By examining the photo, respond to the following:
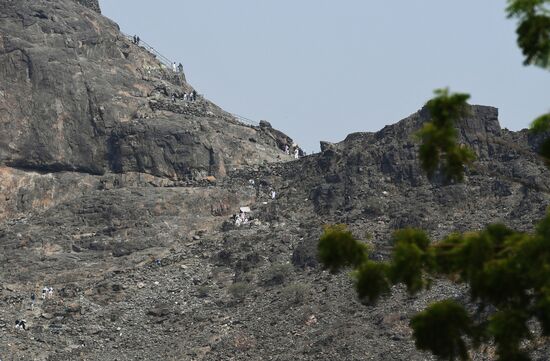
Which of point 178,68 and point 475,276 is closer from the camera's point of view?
point 475,276

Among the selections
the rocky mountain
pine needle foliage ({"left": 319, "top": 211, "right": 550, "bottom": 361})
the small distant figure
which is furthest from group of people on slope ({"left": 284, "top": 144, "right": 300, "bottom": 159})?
pine needle foliage ({"left": 319, "top": 211, "right": 550, "bottom": 361})

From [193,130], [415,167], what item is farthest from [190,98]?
[415,167]

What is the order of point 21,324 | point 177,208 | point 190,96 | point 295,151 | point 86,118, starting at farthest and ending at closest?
point 190,96
point 295,151
point 86,118
point 177,208
point 21,324

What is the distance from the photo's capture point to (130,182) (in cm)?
7500

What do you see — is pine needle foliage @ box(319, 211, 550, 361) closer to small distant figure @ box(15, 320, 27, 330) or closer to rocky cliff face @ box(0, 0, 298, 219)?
small distant figure @ box(15, 320, 27, 330)

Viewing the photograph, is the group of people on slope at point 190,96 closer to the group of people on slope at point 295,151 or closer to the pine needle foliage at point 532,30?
the group of people on slope at point 295,151

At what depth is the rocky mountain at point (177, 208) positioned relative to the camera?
57844mm

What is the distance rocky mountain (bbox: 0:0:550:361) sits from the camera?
190 ft

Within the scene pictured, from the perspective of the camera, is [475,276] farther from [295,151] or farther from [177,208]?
[295,151]

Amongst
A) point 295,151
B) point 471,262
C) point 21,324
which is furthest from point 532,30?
point 295,151

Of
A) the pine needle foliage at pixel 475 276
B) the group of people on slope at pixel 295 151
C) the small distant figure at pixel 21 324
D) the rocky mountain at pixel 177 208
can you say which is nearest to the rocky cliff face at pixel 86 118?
the rocky mountain at pixel 177 208

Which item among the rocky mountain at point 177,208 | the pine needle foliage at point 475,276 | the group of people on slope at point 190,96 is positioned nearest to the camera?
the pine needle foliage at point 475,276

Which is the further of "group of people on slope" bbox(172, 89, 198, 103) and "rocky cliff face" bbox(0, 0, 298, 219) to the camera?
"group of people on slope" bbox(172, 89, 198, 103)

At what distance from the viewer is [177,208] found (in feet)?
235
